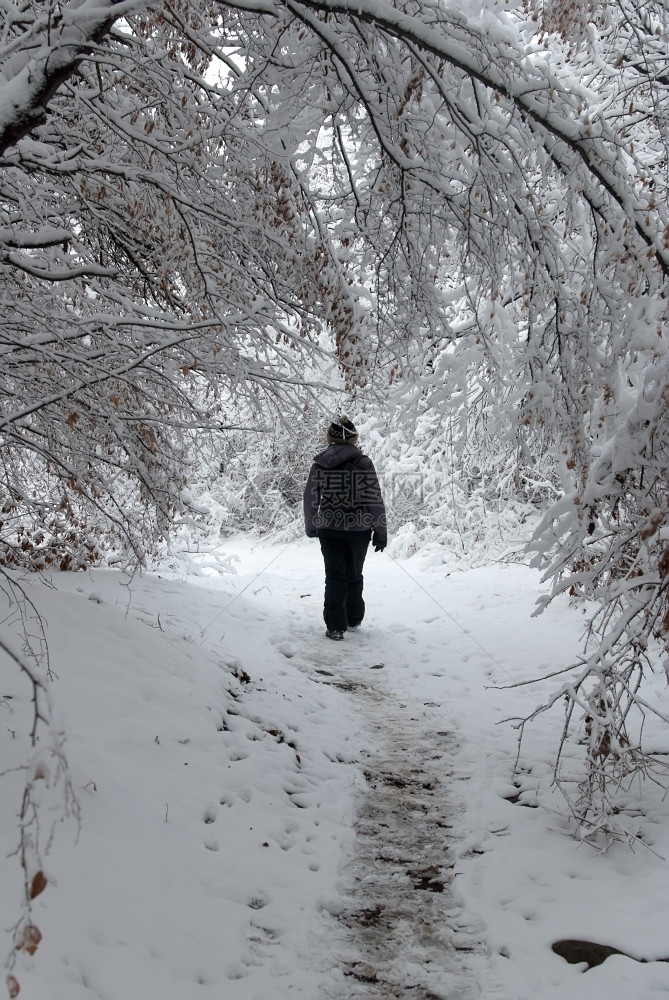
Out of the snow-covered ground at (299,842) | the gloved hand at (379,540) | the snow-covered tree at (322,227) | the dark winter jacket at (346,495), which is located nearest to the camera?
the snow-covered ground at (299,842)

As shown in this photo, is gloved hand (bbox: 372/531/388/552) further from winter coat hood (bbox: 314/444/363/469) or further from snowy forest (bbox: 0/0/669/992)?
snowy forest (bbox: 0/0/669/992)

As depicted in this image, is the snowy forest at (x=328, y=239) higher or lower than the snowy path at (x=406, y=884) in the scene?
higher

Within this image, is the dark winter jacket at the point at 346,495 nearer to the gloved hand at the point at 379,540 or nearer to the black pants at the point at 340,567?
the gloved hand at the point at 379,540

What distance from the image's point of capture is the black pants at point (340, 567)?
299 inches

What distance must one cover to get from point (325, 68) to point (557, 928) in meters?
Result: 3.89

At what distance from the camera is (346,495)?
24.5ft

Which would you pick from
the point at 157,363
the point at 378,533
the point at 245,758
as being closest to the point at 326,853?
the point at 245,758

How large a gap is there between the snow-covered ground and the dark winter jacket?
1724mm

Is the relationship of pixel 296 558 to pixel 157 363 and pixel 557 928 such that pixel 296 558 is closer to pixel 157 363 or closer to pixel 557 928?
pixel 157 363

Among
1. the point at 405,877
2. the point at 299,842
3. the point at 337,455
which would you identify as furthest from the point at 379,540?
the point at 405,877

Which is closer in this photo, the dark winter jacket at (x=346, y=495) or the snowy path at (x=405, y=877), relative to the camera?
the snowy path at (x=405, y=877)

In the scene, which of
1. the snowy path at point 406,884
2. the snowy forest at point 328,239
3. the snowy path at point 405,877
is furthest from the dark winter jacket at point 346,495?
the snowy path at point 406,884

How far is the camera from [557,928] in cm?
284

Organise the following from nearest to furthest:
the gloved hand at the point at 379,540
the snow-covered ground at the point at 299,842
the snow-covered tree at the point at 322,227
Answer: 1. the snow-covered ground at the point at 299,842
2. the snow-covered tree at the point at 322,227
3. the gloved hand at the point at 379,540
